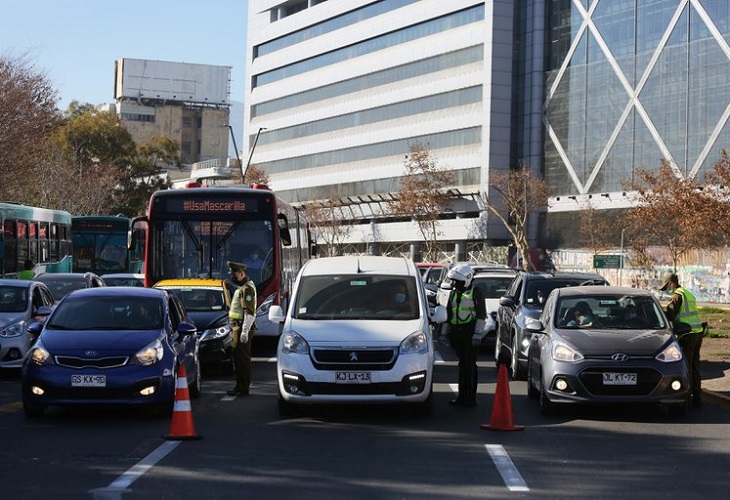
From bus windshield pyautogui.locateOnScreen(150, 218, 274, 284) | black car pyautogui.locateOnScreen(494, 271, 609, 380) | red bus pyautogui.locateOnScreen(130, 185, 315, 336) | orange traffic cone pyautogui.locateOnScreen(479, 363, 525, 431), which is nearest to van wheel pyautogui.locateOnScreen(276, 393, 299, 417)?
orange traffic cone pyautogui.locateOnScreen(479, 363, 525, 431)

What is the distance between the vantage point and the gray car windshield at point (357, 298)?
14.8 m

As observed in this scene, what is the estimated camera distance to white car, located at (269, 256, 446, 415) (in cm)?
1366

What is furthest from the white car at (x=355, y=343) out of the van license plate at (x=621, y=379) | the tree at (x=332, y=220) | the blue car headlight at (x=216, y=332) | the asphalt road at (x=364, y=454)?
the tree at (x=332, y=220)

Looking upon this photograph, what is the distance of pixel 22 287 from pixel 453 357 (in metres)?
8.95

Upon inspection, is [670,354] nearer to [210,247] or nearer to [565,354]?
[565,354]

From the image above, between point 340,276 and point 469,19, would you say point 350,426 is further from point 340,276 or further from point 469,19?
point 469,19

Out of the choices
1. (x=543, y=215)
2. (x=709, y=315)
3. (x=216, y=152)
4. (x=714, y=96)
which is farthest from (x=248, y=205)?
(x=216, y=152)

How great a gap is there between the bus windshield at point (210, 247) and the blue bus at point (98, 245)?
72.7 ft

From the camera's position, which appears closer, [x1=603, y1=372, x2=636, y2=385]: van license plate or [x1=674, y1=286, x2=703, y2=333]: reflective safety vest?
[x1=603, y1=372, x2=636, y2=385]: van license plate

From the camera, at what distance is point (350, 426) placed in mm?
13500

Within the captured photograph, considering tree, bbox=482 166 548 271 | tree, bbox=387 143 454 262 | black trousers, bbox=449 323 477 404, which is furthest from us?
tree, bbox=387 143 454 262

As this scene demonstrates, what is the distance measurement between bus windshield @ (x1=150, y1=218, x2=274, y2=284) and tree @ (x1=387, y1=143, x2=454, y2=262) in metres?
58.9

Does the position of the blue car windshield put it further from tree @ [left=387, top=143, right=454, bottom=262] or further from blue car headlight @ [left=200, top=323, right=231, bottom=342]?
tree @ [left=387, top=143, right=454, bottom=262]

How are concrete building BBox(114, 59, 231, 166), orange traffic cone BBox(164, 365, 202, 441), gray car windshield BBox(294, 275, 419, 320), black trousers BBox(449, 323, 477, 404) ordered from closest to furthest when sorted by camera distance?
orange traffic cone BBox(164, 365, 202, 441) < gray car windshield BBox(294, 275, 419, 320) < black trousers BBox(449, 323, 477, 404) < concrete building BBox(114, 59, 231, 166)
